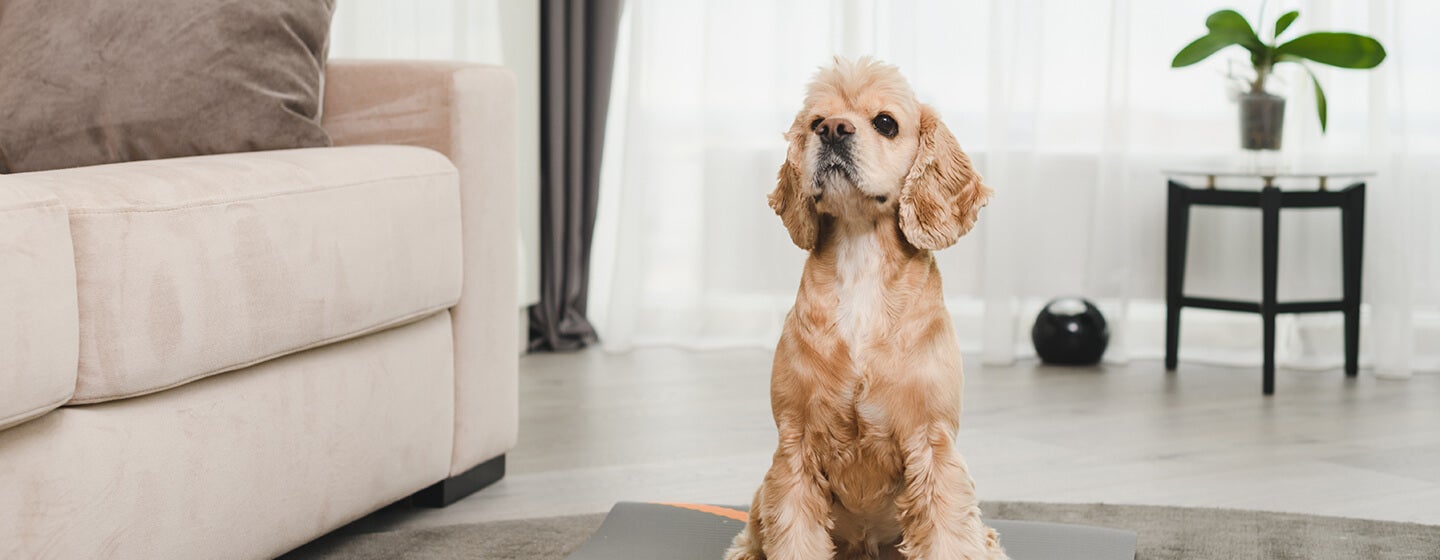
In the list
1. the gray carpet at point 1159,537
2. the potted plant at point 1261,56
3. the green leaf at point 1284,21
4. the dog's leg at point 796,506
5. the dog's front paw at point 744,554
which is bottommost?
the gray carpet at point 1159,537

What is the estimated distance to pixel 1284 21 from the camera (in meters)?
3.19

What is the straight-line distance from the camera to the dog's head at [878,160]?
1.33m

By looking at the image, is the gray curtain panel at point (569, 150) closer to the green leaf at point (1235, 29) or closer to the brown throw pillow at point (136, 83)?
the green leaf at point (1235, 29)

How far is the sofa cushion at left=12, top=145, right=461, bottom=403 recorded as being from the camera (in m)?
1.39

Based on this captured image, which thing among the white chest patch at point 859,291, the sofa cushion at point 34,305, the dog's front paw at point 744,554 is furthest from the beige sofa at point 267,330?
the white chest patch at point 859,291

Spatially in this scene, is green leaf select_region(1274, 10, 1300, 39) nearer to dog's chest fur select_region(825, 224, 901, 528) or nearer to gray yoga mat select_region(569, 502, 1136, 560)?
gray yoga mat select_region(569, 502, 1136, 560)

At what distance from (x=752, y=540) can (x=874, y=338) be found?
31 cm

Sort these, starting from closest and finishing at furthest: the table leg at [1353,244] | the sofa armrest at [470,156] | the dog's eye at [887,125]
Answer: the dog's eye at [887,125]
the sofa armrest at [470,156]
the table leg at [1353,244]

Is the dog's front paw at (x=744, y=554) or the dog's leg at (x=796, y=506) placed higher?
the dog's leg at (x=796, y=506)

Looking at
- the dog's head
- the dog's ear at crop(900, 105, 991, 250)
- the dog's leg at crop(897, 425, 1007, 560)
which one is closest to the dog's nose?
the dog's head

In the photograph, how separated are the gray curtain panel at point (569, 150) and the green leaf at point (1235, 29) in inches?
58.9

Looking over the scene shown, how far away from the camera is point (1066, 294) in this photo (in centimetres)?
372

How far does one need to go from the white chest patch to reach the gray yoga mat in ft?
1.49

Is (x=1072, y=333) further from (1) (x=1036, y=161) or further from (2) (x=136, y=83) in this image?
(2) (x=136, y=83)
